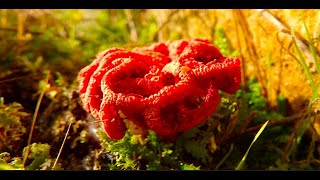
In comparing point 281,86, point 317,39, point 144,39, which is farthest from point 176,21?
point 317,39

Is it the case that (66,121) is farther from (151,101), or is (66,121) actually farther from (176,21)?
(176,21)

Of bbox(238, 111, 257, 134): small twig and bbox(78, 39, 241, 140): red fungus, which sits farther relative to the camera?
bbox(238, 111, 257, 134): small twig

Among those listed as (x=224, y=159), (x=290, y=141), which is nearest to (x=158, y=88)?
(x=224, y=159)

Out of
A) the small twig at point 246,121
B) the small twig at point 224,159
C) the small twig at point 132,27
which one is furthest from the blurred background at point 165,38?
the small twig at point 224,159

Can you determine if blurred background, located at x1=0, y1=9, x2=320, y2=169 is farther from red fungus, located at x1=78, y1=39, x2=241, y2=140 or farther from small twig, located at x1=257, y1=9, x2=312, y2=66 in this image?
red fungus, located at x1=78, y1=39, x2=241, y2=140

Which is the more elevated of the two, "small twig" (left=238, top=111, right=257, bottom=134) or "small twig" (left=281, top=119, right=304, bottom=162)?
"small twig" (left=238, top=111, right=257, bottom=134)

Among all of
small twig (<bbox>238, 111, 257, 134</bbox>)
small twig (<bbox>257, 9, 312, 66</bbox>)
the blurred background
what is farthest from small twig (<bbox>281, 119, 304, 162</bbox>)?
small twig (<bbox>257, 9, 312, 66</bbox>)

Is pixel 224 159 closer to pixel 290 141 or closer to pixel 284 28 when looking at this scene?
pixel 290 141

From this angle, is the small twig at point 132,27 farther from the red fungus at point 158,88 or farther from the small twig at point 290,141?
the small twig at point 290,141
